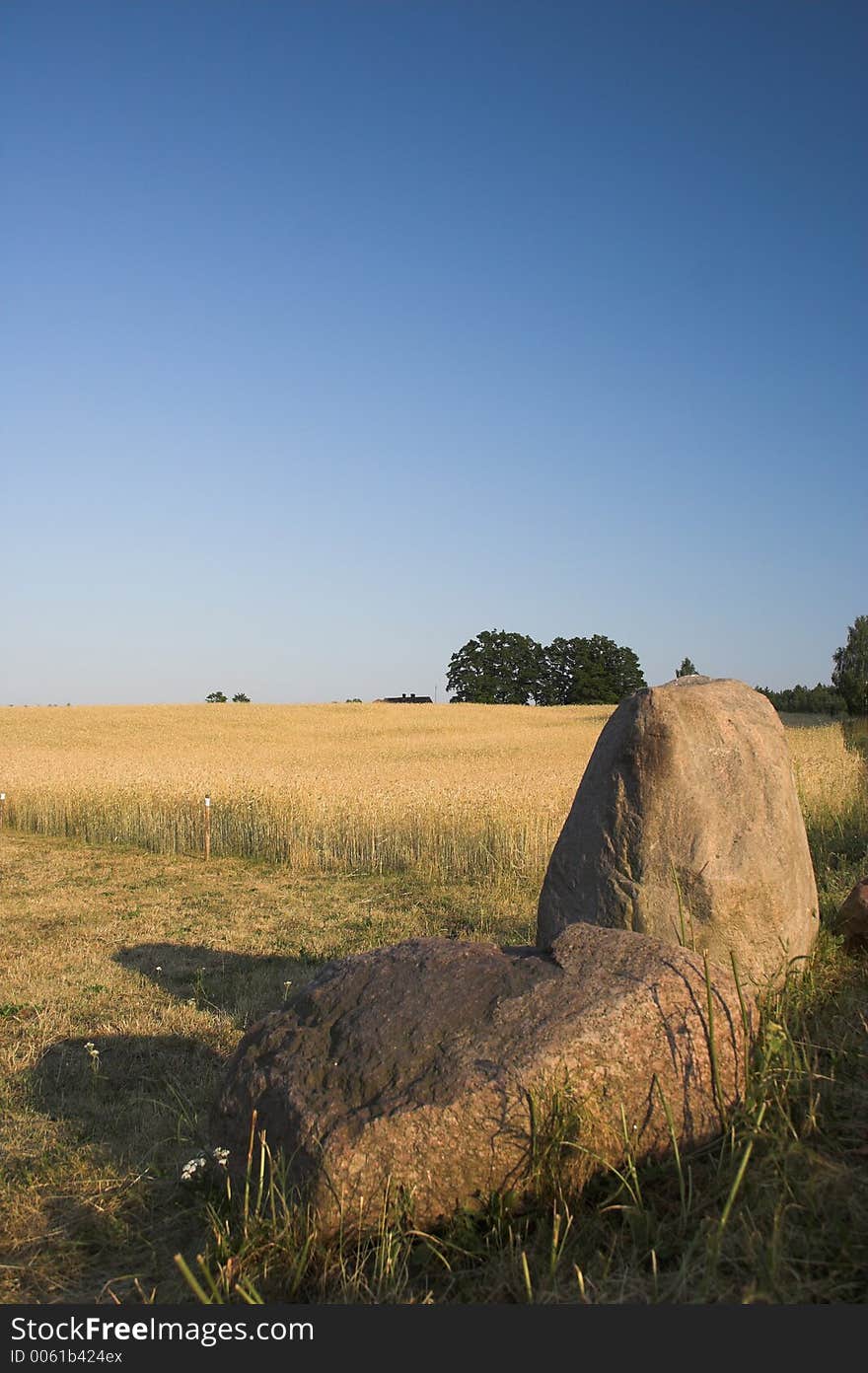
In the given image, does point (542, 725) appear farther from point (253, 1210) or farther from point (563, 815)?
point (253, 1210)

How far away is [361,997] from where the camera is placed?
511cm

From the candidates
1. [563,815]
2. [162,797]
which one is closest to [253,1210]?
[563,815]

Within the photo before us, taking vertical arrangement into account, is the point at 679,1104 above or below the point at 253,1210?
above

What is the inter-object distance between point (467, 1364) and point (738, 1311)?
96cm

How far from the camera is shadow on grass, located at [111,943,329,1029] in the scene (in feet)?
30.0

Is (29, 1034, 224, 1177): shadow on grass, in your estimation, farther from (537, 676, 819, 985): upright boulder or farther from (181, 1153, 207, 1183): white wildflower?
(537, 676, 819, 985): upright boulder

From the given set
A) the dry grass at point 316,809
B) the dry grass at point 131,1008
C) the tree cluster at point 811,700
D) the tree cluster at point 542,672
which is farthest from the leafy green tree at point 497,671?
the dry grass at point 131,1008

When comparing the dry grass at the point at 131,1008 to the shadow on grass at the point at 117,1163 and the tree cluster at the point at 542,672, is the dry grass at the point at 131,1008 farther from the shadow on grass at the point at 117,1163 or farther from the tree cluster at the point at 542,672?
the tree cluster at the point at 542,672

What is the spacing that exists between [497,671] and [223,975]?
96992mm

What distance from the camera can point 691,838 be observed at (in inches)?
283

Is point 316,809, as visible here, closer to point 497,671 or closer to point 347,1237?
point 347,1237

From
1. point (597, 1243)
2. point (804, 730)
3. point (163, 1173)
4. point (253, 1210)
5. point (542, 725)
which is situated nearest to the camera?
point (597, 1243)

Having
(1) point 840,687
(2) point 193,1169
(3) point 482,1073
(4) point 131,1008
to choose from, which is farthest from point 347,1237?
(1) point 840,687

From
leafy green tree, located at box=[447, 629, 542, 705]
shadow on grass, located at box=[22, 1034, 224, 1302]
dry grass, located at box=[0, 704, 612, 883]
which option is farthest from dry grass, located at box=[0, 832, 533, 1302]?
leafy green tree, located at box=[447, 629, 542, 705]
